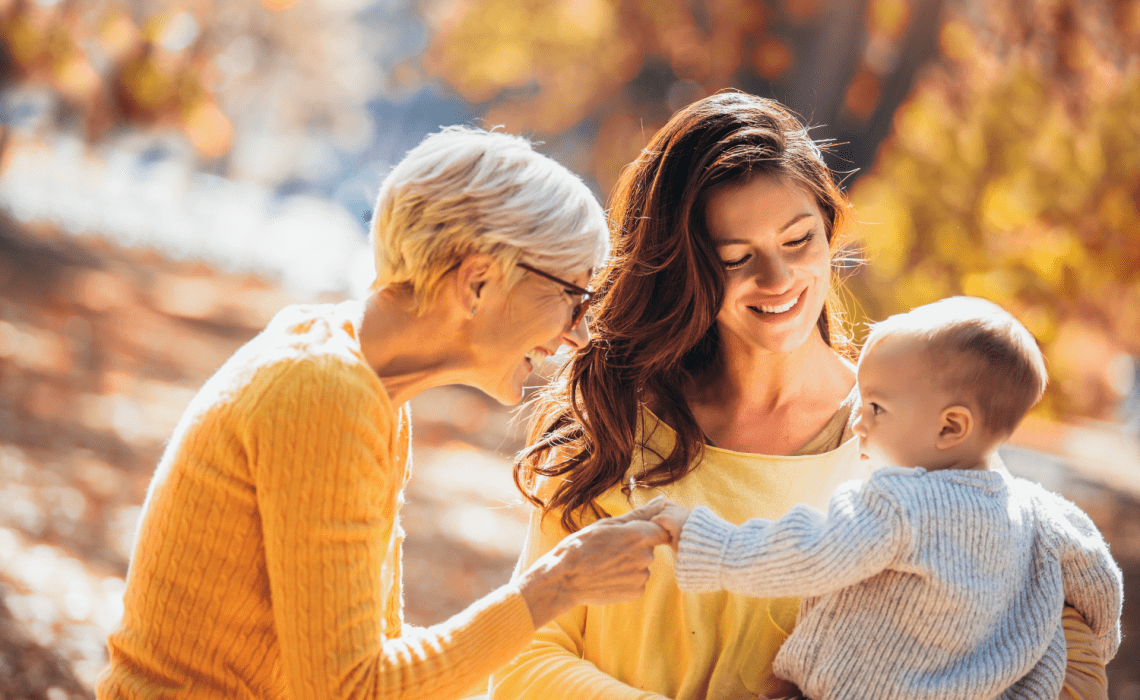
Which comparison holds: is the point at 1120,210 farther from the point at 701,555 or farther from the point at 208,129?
the point at 208,129

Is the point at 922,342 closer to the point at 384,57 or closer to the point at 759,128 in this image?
the point at 759,128

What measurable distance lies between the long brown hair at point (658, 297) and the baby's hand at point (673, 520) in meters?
0.29

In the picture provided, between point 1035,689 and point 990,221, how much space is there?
4.76 metres

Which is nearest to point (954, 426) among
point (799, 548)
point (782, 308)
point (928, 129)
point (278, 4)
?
point (799, 548)

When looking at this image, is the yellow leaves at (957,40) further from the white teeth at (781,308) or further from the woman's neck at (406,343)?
the woman's neck at (406,343)

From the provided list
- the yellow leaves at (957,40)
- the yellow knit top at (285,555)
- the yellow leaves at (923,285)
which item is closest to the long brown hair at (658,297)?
the yellow knit top at (285,555)

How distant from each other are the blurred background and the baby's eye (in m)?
0.61

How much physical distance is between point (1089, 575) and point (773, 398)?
0.80 meters

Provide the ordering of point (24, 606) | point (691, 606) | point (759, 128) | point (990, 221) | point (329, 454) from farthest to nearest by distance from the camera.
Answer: point (990, 221), point (24, 606), point (759, 128), point (691, 606), point (329, 454)

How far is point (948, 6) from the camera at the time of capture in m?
7.69

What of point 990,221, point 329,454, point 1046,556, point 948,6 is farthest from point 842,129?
point 329,454

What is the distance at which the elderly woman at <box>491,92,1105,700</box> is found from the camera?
2012mm

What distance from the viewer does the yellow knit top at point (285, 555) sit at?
156 centimetres

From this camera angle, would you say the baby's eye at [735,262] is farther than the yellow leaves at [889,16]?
No
